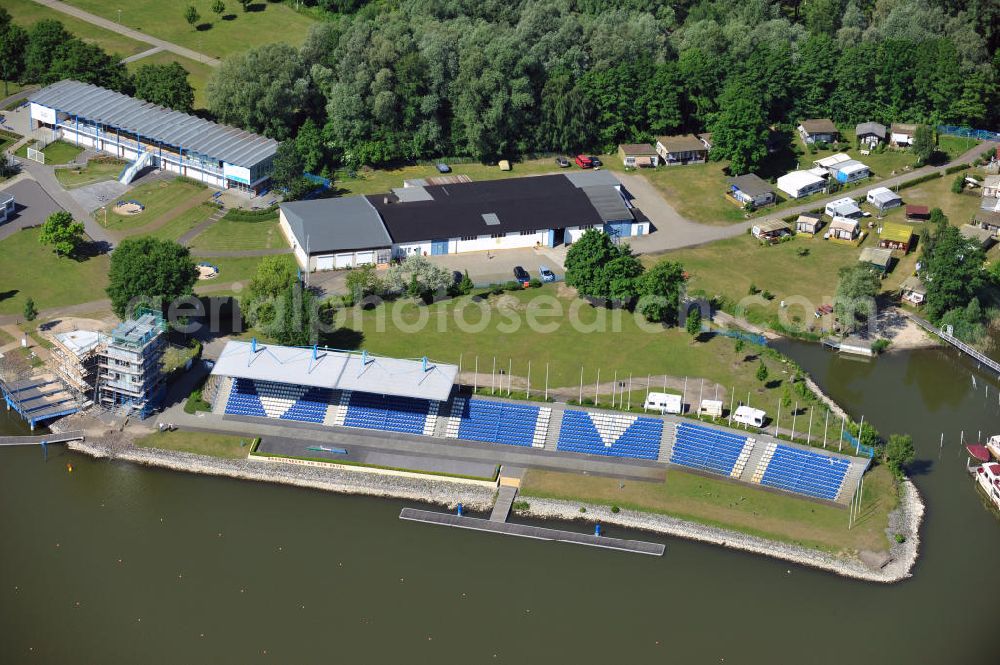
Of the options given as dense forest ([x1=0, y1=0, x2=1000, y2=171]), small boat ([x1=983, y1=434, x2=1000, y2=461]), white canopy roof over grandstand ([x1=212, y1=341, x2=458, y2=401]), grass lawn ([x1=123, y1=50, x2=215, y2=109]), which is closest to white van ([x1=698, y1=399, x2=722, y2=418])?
white canopy roof over grandstand ([x1=212, y1=341, x2=458, y2=401])

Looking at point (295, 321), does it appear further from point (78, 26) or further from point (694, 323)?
point (78, 26)

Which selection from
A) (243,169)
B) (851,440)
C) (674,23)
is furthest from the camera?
(674,23)

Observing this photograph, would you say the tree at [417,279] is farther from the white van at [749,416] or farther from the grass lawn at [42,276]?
the white van at [749,416]

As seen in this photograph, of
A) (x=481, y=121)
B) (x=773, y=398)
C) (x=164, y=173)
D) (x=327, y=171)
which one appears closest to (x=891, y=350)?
(x=773, y=398)

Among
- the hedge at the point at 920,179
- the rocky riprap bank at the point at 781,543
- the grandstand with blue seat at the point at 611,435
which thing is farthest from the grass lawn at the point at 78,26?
the rocky riprap bank at the point at 781,543

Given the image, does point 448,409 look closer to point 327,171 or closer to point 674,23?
point 327,171

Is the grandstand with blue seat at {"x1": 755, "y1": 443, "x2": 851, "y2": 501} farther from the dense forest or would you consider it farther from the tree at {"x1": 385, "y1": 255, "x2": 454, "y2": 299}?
the dense forest

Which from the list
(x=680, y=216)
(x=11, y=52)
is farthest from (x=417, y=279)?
(x=11, y=52)
